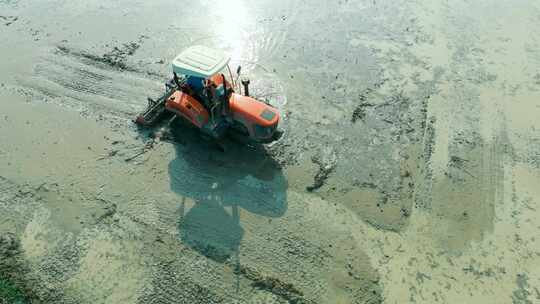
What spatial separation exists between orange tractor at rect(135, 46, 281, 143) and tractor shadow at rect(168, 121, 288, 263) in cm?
38

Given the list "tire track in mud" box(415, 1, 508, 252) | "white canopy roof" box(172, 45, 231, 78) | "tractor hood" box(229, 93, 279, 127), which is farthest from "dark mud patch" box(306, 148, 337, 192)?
"white canopy roof" box(172, 45, 231, 78)

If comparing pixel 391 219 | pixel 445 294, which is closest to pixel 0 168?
pixel 391 219

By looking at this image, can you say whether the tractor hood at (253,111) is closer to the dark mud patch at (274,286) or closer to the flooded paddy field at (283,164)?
the flooded paddy field at (283,164)

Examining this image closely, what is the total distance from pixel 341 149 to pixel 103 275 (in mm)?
4251

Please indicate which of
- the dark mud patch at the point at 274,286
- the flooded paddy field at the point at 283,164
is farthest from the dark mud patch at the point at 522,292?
the dark mud patch at the point at 274,286

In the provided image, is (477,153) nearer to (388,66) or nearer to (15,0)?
(388,66)

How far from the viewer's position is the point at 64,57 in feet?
28.6

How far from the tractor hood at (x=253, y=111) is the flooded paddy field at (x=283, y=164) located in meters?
0.77

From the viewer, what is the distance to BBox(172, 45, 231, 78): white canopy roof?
6.07m

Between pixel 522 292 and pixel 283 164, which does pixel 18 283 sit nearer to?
pixel 283 164

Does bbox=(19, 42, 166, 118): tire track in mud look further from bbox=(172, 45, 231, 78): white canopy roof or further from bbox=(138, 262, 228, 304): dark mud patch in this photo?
bbox=(138, 262, 228, 304): dark mud patch

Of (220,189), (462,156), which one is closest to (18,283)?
(220,189)

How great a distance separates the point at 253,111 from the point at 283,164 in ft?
3.47

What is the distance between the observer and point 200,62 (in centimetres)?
621
